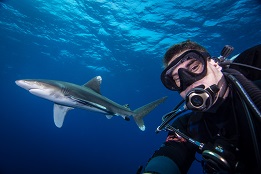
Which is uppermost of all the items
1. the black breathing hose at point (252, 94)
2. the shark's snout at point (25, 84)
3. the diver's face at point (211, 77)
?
the shark's snout at point (25, 84)

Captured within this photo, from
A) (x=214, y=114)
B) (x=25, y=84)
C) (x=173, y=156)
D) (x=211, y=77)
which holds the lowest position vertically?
(x=173, y=156)

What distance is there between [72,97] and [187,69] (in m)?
4.96

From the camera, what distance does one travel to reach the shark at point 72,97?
21.7 feet

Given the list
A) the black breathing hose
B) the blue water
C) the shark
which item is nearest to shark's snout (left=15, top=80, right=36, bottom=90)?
the shark

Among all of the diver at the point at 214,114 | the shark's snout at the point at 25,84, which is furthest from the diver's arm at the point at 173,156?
the shark's snout at the point at 25,84

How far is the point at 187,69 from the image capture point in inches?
134

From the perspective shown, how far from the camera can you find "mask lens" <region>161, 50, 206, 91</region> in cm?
333

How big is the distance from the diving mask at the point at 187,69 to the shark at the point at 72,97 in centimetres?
346

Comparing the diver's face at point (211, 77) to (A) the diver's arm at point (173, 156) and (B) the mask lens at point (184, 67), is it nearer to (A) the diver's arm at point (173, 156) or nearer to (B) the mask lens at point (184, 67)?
(B) the mask lens at point (184, 67)

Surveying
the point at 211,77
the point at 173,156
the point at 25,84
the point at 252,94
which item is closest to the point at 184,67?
the point at 211,77

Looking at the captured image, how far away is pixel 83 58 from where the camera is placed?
3550cm

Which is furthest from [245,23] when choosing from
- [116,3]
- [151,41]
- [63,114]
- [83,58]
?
[83,58]

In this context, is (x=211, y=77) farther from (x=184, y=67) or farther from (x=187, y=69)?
(x=184, y=67)

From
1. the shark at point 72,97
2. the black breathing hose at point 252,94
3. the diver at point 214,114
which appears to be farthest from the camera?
the shark at point 72,97
